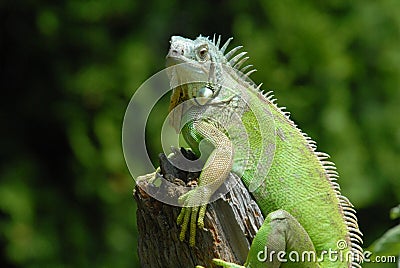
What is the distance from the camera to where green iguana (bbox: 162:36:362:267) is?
9.40 ft

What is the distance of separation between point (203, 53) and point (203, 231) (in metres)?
Answer: 0.86

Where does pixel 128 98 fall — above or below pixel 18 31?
below

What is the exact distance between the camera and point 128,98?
5.56 meters

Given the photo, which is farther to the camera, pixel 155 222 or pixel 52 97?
pixel 52 97

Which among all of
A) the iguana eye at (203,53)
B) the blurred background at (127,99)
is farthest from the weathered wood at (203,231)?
the blurred background at (127,99)

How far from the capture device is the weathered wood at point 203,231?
2.91 meters

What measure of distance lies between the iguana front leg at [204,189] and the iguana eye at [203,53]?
1.45ft

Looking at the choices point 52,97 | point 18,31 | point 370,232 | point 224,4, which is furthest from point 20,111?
point 370,232

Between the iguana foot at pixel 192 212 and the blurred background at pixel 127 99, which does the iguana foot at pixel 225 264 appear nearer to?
the iguana foot at pixel 192 212

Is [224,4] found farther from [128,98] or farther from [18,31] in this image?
[18,31]

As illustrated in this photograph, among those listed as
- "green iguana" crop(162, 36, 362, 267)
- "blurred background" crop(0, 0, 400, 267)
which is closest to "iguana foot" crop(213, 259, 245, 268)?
A: "green iguana" crop(162, 36, 362, 267)

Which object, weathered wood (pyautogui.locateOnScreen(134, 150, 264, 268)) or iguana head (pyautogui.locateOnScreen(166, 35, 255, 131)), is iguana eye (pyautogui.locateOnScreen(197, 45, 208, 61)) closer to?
iguana head (pyautogui.locateOnScreen(166, 35, 255, 131))

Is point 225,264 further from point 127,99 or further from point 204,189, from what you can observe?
point 127,99

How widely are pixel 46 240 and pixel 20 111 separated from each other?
45.4 inches
